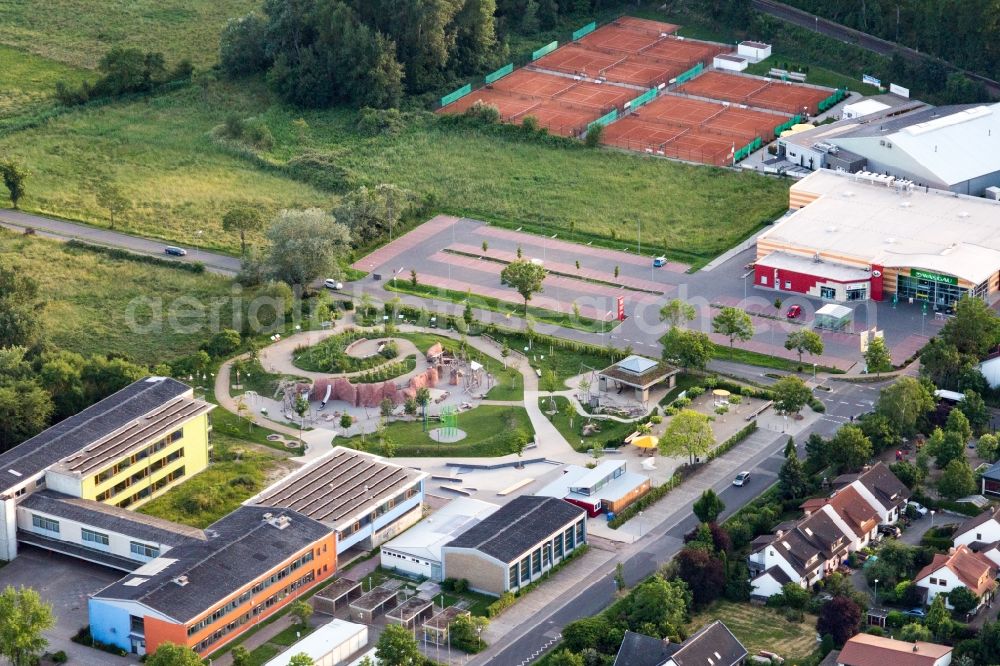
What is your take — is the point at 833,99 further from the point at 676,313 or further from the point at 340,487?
the point at 340,487

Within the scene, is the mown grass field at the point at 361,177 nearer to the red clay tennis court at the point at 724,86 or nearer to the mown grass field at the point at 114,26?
the mown grass field at the point at 114,26

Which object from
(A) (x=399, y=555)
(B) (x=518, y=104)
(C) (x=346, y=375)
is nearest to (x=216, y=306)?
(C) (x=346, y=375)

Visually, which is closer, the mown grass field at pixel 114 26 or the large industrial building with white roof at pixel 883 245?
the large industrial building with white roof at pixel 883 245

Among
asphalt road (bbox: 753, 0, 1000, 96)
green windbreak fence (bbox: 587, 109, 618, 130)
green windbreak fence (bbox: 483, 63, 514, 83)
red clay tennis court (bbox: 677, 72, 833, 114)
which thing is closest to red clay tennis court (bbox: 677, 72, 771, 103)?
red clay tennis court (bbox: 677, 72, 833, 114)

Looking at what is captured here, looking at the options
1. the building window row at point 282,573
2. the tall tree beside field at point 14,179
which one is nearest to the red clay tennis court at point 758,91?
the tall tree beside field at point 14,179

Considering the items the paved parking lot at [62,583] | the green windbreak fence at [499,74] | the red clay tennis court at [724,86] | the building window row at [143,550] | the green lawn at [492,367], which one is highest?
the red clay tennis court at [724,86]

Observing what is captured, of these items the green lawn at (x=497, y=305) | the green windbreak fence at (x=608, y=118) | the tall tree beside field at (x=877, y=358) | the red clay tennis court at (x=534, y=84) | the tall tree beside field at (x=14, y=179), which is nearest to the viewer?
the tall tree beside field at (x=877, y=358)

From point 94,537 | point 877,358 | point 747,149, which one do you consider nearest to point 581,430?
point 877,358
